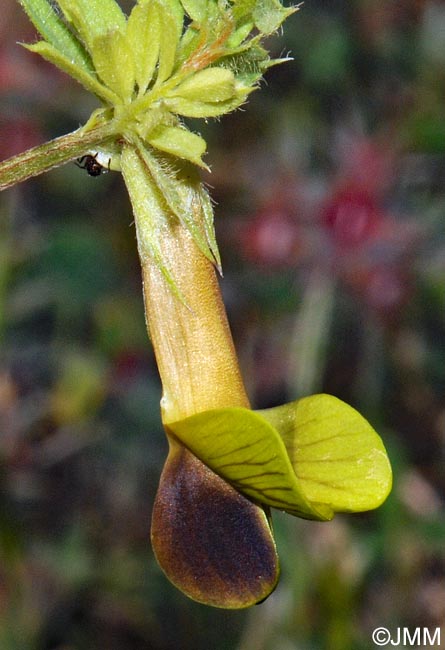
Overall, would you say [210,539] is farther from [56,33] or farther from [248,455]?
[56,33]

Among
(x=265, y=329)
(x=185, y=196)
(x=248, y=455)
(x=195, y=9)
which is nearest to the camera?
(x=248, y=455)

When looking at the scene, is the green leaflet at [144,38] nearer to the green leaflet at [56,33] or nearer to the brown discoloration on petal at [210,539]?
the green leaflet at [56,33]

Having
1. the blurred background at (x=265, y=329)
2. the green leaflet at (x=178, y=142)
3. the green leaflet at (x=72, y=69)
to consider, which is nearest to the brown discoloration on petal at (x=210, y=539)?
the green leaflet at (x=178, y=142)

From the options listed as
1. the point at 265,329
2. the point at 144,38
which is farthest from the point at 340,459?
the point at 265,329

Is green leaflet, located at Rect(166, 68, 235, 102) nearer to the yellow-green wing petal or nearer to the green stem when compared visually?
the green stem

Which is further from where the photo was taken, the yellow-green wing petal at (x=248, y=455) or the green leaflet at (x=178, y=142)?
the green leaflet at (x=178, y=142)

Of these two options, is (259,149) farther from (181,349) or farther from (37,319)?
(181,349)

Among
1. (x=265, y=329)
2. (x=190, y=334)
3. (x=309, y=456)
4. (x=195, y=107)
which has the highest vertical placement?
(x=195, y=107)
